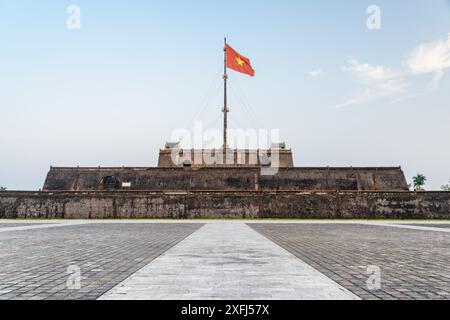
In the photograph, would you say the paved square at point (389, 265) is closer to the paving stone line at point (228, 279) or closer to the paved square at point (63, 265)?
the paving stone line at point (228, 279)

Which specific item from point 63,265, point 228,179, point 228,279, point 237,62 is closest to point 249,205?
point 228,179

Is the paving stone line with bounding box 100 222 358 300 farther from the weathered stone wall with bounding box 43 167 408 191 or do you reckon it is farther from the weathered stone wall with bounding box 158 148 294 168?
the weathered stone wall with bounding box 158 148 294 168

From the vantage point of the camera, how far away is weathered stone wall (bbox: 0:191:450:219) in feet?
75.2

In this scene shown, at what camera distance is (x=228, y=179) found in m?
29.3

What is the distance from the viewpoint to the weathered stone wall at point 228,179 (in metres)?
29.0

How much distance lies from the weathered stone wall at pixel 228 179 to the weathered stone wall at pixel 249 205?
5535 mm

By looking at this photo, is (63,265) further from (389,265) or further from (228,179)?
(228,179)

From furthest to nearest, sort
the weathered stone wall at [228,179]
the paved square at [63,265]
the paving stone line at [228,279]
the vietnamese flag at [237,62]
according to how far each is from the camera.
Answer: the vietnamese flag at [237,62], the weathered stone wall at [228,179], the paved square at [63,265], the paving stone line at [228,279]

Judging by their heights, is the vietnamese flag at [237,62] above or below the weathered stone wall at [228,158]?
above

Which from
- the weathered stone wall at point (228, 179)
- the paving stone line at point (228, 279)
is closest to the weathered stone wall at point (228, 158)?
the weathered stone wall at point (228, 179)

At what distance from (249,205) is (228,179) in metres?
6.59

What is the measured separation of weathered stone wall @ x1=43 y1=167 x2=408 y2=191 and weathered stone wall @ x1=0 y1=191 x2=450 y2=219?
18.2 feet
